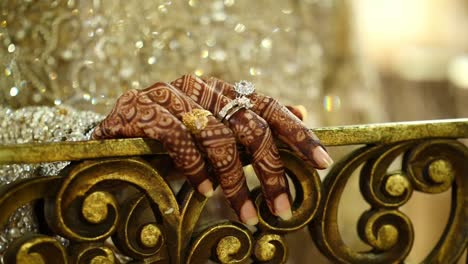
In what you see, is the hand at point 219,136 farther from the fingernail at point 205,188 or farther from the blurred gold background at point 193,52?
the blurred gold background at point 193,52

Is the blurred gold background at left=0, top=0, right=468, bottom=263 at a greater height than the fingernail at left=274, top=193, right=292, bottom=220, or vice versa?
the blurred gold background at left=0, top=0, right=468, bottom=263

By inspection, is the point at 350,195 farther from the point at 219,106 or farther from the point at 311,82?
the point at 219,106

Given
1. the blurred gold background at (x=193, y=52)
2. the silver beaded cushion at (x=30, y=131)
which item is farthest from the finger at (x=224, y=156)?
the blurred gold background at (x=193, y=52)

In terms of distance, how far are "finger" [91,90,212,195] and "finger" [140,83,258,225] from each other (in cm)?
1

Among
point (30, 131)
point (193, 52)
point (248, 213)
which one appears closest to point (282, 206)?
point (248, 213)

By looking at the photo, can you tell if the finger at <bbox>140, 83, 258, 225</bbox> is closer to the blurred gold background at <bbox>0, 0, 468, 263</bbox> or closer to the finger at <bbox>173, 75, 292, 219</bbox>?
the finger at <bbox>173, 75, 292, 219</bbox>

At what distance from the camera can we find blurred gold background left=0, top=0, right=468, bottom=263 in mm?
973

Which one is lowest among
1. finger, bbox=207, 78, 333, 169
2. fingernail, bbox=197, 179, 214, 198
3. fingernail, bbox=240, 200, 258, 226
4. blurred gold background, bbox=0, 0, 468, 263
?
fingernail, bbox=240, 200, 258, 226

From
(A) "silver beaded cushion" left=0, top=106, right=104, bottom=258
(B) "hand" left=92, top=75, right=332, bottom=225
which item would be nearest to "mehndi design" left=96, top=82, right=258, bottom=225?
(B) "hand" left=92, top=75, right=332, bottom=225

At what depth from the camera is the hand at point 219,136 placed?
56 cm

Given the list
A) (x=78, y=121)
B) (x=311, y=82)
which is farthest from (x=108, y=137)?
(x=311, y=82)

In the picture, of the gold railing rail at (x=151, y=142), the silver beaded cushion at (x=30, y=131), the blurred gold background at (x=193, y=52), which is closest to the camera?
the gold railing rail at (x=151, y=142)

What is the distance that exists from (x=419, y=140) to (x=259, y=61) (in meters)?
0.50

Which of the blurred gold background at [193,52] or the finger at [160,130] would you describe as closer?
the finger at [160,130]
